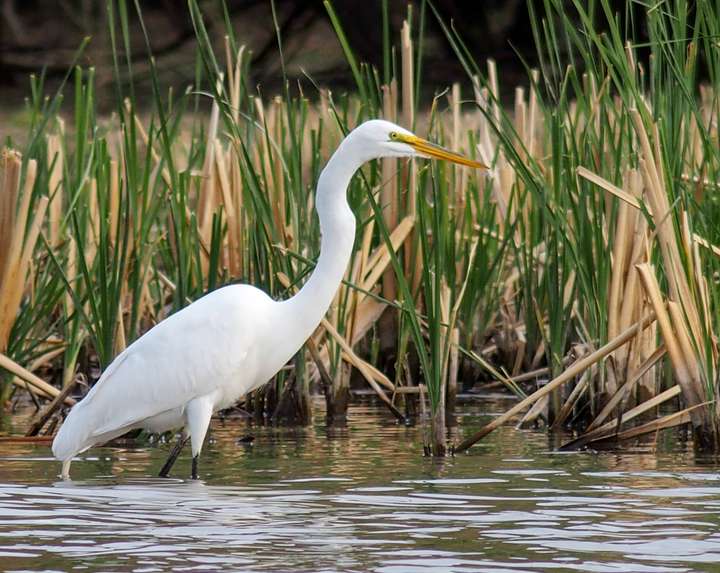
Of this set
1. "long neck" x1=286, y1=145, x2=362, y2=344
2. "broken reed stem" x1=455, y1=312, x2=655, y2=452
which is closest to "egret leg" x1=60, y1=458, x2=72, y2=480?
"long neck" x1=286, y1=145, x2=362, y2=344

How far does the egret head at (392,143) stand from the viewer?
535 cm

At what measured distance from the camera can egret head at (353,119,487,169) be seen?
5.35 m

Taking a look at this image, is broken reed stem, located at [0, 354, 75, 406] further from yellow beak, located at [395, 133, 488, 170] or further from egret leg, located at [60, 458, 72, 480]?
yellow beak, located at [395, 133, 488, 170]

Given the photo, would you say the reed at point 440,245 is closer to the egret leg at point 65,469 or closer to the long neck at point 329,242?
the long neck at point 329,242

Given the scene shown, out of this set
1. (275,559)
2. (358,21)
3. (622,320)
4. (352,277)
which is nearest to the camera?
(275,559)

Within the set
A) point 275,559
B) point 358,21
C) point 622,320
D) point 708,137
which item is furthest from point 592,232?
point 358,21

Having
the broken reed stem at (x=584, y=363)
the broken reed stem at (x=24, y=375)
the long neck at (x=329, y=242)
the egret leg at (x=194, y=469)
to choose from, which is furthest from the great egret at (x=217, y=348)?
the broken reed stem at (x=584, y=363)

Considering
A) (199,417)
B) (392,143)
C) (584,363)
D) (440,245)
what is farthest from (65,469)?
(584,363)

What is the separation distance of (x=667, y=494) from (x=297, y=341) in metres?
1.63

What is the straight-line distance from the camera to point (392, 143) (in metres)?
5.38

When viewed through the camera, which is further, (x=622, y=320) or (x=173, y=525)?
(x=622, y=320)

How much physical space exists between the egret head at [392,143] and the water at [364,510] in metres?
1.14

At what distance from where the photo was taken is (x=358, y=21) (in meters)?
20.2

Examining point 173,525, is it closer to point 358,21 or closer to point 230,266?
point 230,266
